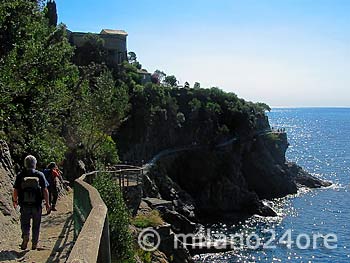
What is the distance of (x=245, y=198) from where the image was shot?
65.2 m

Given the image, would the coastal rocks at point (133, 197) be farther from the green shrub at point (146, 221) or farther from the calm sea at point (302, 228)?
the calm sea at point (302, 228)

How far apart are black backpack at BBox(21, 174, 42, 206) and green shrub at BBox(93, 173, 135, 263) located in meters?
3.35

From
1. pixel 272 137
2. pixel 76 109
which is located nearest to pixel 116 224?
pixel 76 109

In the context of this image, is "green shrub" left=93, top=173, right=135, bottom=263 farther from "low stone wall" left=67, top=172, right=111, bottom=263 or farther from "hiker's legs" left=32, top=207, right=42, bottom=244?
"low stone wall" left=67, top=172, right=111, bottom=263

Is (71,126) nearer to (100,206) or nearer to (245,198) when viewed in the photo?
(100,206)

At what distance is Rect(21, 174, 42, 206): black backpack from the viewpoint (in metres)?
8.88

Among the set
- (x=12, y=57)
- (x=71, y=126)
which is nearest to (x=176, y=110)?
(x=71, y=126)

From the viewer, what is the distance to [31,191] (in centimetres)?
898

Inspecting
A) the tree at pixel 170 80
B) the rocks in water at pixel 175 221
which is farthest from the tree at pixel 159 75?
the rocks in water at pixel 175 221

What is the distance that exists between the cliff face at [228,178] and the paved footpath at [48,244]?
41.9 metres

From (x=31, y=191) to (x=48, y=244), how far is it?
6.47ft

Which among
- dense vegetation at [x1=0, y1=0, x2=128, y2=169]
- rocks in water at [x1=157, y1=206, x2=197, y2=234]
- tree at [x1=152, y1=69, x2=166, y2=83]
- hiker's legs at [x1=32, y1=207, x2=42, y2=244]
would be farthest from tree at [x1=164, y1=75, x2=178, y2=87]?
hiker's legs at [x1=32, y1=207, x2=42, y2=244]

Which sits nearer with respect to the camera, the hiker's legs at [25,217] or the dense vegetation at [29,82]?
the hiker's legs at [25,217]

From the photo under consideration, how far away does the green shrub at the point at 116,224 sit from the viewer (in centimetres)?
1211
